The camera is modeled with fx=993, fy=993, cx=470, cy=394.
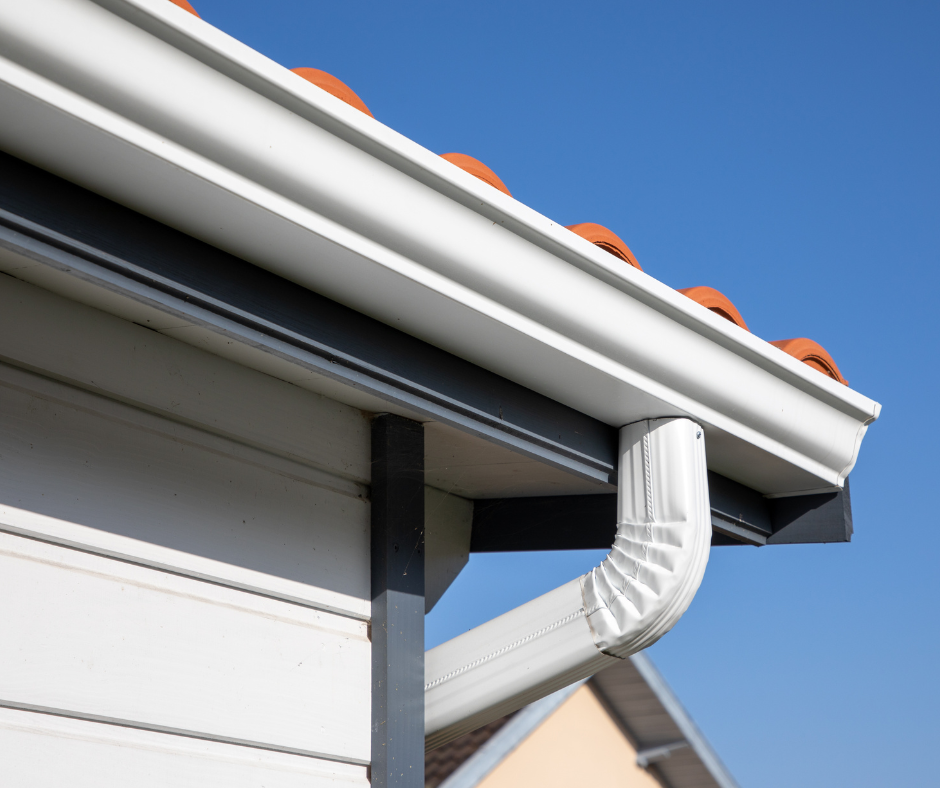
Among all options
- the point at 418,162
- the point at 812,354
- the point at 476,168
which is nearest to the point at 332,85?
the point at 418,162

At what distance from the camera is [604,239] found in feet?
5.54

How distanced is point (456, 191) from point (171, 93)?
16.0 inches

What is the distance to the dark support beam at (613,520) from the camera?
2.17m

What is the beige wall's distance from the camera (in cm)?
884

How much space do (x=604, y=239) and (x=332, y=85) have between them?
56cm

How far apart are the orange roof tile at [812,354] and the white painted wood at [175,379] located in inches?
35.1

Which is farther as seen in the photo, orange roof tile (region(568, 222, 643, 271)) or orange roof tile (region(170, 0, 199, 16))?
orange roof tile (region(568, 222, 643, 271))

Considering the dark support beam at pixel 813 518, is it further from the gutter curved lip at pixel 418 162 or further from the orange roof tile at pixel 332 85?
the orange roof tile at pixel 332 85

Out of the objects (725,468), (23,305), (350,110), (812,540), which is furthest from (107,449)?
(812,540)

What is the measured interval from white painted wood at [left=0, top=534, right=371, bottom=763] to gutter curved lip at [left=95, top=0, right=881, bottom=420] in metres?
0.70

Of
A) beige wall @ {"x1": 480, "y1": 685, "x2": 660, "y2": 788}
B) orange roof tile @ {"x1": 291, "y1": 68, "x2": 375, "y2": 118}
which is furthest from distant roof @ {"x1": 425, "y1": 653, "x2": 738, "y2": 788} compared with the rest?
orange roof tile @ {"x1": 291, "y1": 68, "x2": 375, "y2": 118}

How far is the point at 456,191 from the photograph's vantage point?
4.47ft

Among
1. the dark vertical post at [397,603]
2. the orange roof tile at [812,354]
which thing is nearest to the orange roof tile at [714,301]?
the orange roof tile at [812,354]

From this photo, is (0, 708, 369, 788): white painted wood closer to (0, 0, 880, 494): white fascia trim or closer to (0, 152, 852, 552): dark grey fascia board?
(0, 152, 852, 552): dark grey fascia board
